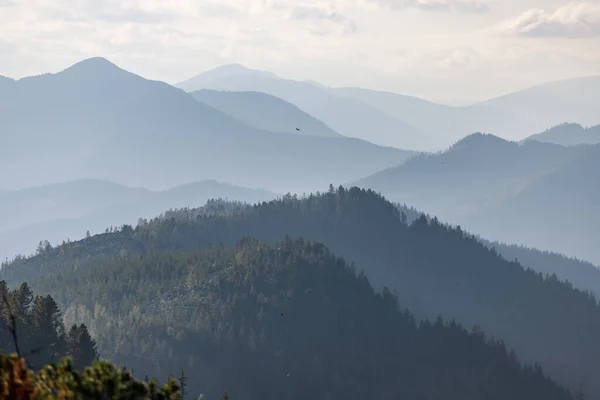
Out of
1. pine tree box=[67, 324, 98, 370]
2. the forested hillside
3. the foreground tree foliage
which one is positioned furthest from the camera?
the forested hillside

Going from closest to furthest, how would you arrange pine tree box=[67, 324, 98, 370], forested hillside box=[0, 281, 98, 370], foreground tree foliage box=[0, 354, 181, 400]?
foreground tree foliage box=[0, 354, 181, 400] < pine tree box=[67, 324, 98, 370] < forested hillside box=[0, 281, 98, 370]

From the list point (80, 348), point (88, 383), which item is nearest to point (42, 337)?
point (80, 348)

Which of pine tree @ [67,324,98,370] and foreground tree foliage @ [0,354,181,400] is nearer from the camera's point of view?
foreground tree foliage @ [0,354,181,400]

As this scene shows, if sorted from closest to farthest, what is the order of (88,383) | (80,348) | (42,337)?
(88,383) < (80,348) < (42,337)

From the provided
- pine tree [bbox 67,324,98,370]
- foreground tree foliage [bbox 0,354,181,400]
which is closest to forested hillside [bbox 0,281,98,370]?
pine tree [bbox 67,324,98,370]

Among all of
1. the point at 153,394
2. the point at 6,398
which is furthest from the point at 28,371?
the point at 153,394

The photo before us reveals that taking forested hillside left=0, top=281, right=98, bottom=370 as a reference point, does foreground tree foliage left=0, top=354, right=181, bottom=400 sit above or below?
above


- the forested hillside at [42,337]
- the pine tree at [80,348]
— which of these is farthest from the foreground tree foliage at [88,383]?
the pine tree at [80,348]

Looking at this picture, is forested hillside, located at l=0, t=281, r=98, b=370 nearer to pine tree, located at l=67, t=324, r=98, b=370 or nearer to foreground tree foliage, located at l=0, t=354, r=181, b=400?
pine tree, located at l=67, t=324, r=98, b=370

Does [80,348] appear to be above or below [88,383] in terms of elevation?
below

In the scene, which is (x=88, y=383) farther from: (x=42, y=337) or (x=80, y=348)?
(x=42, y=337)

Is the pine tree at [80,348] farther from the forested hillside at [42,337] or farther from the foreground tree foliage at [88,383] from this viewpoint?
the foreground tree foliage at [88,383]
